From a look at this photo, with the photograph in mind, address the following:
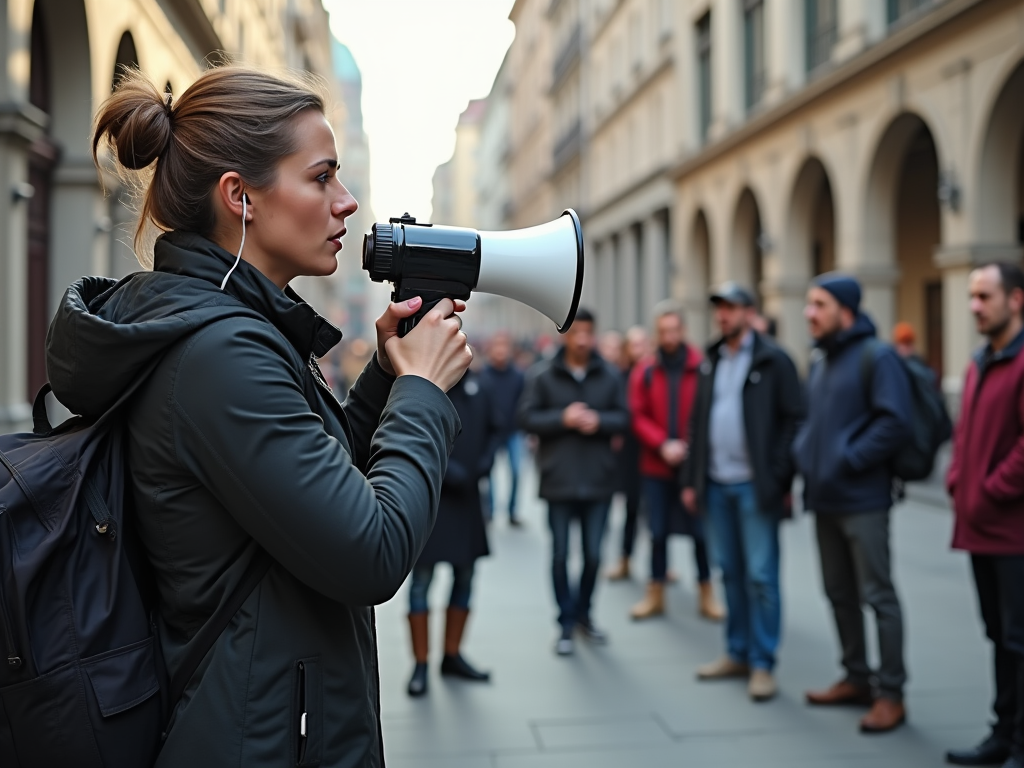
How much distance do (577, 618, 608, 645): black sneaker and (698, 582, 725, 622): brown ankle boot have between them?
37.8 inches

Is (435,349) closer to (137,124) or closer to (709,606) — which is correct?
(137,124)

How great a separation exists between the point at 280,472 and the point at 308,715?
1.26 feet

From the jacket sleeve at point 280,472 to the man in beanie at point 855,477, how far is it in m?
4.20

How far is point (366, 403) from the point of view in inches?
84.1

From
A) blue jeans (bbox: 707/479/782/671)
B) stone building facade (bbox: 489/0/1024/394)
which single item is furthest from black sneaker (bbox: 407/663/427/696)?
stone building facade (bbox: 489/0/1024/394)

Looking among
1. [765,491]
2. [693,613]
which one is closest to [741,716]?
[765,491]

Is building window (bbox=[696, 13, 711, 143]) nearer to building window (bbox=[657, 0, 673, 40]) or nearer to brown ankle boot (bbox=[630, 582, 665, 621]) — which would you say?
building window (bbox=[657, 0, 673, 40])

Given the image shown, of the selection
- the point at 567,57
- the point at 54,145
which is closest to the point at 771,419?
the point at 54,145

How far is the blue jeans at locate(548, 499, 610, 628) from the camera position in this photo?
23.2 ft

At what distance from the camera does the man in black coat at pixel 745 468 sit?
598 cm

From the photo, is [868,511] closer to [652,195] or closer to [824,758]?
[824,758]

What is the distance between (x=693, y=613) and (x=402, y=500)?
263 inches

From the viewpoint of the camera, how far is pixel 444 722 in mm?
5488

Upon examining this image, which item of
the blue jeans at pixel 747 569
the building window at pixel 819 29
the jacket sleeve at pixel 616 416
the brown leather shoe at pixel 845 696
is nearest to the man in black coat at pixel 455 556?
the jacket sleeve at pixel 616 416
